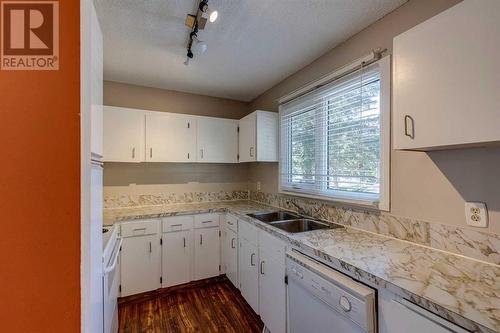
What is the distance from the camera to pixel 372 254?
3.94 ft

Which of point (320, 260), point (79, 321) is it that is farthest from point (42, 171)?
point (320, 260)

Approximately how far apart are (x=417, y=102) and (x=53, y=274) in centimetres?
151

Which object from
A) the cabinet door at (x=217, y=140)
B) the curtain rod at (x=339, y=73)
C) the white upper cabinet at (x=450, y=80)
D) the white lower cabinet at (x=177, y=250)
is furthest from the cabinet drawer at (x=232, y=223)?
the white upper cabinet at (x=450, y=80)

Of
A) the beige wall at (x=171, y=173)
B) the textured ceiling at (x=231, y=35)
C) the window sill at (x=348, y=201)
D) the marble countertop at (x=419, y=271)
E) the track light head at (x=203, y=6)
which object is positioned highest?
the textured ceiling at (x=231, y=35)

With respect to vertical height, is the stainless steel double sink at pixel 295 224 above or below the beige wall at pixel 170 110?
below

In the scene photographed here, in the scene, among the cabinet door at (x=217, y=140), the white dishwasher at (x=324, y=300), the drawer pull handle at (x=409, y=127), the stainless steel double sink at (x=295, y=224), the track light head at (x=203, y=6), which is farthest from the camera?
the cabinet door at (x=217, y=140)

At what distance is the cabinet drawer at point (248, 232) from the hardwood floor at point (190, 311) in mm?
699

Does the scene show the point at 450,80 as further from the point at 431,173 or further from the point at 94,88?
the point at 94,88

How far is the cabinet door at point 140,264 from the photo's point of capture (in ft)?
7.38

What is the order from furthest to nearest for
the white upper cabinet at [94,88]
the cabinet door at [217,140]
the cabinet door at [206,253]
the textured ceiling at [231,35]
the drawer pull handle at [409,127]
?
the cabinet door at [217,140] < the cabinet door at [206,253] < the textured ceiling at [231,35] < the drawer pull handle at [409,127] < the white upper cabinet at [94,88]

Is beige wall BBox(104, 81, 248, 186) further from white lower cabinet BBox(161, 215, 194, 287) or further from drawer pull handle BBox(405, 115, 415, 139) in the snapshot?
drawer pull handle BBox(405, 115, 415, 139)

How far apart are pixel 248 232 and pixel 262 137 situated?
3.56ft

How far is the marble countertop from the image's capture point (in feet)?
2.40

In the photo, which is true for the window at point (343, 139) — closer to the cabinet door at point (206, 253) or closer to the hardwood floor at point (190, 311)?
the cabinet door at point (206, 253)
